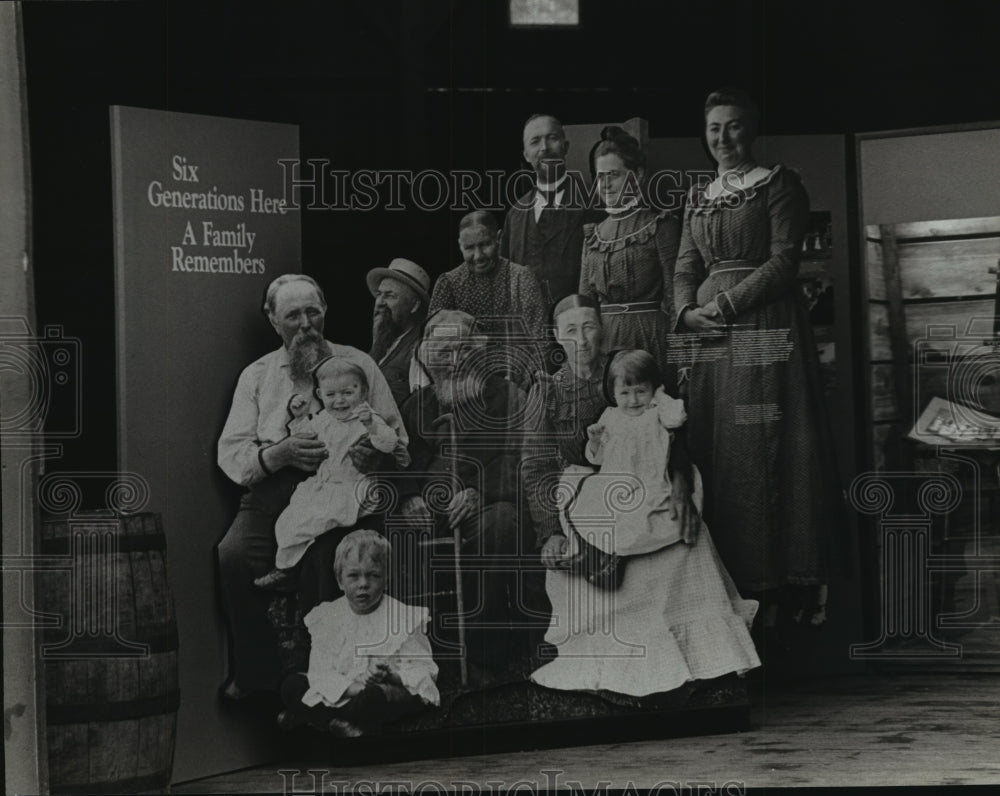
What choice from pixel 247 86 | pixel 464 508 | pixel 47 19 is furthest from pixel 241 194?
pixel 464 508

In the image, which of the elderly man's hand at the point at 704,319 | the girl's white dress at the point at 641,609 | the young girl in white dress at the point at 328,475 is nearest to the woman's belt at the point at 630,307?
the elderly man's hand at the point at 704,319

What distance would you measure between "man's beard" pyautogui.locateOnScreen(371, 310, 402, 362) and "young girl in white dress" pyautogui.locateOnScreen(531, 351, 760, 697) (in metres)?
0.85

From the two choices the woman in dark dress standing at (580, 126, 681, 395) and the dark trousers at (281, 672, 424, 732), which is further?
the woman in dark dress standing at (580, 126, 681, 395)

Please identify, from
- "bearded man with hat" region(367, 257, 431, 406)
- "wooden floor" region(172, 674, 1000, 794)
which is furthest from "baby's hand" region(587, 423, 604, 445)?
"wooden floor" region(172, 674, 1000, 794)

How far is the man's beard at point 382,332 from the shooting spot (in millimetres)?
Answer: 6715

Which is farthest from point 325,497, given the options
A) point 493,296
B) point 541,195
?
point 541,195

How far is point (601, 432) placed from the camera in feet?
22.4

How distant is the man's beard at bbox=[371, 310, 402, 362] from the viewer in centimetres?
671

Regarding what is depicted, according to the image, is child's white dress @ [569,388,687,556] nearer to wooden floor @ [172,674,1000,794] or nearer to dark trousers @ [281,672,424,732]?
wooden floor @ [172,674,1000,794]

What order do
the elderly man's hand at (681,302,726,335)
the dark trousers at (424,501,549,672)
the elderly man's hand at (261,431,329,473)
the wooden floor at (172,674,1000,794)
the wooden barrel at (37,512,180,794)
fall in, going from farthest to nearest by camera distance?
1. the elderly man's hand at (681,302,726,335)
2. the dark trousers at (424,501,549,672)
3. the elderly man's hand at (261,431,329,473)
4. the wooden floor at (172,674,1000,794)
5. the wooden barrel at (37,512,180,794)

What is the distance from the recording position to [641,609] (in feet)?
22.4

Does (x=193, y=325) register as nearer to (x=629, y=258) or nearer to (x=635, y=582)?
(x=629, y=258)

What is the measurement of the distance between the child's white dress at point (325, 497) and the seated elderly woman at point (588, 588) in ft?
2.21

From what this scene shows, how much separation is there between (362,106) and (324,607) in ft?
6.20
